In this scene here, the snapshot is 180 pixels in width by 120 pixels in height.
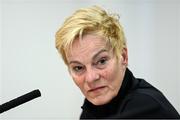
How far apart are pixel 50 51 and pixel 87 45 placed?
0.79 m

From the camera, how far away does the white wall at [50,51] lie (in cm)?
172

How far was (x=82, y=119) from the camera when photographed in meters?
1.22

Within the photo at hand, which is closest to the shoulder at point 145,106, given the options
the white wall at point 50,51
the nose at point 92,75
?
the nose at point 92,75

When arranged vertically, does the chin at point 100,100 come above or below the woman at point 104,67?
below

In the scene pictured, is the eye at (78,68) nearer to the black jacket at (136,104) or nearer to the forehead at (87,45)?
the forehead at (87,45)

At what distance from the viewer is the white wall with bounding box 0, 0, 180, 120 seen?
5.65 ft

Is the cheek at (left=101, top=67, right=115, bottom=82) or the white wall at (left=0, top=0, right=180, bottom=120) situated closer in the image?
the cheek at (left=101, top=67, right=115, bottom=82)

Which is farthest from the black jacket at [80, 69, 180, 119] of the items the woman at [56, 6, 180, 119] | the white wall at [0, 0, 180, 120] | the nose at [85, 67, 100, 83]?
the white wall at [0, 0, 180, 120]

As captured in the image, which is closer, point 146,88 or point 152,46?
point 146,88

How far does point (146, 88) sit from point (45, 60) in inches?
31.6

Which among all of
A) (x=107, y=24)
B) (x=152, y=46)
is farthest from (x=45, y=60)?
(x=107, y=24)

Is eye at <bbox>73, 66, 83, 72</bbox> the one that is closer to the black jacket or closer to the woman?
the woman

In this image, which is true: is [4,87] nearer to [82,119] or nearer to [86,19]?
[82,119]

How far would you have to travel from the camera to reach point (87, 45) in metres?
0.97
